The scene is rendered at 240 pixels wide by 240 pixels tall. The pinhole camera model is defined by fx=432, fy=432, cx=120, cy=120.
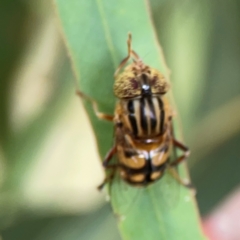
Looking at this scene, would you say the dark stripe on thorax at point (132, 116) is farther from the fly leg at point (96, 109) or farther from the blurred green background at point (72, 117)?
the blurred green background at point (72, 117)

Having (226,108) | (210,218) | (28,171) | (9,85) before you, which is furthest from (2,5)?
(210,218)

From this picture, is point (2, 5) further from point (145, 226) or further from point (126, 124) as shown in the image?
point (145, 226)

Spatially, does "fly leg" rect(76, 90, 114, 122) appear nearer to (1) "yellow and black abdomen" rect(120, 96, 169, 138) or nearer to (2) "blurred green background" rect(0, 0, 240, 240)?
(1) "yellow and black abdomen" rect(120, 96, 169, 138)

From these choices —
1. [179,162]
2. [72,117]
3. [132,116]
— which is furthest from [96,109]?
[72,117]

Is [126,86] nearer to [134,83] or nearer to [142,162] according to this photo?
[134,83]

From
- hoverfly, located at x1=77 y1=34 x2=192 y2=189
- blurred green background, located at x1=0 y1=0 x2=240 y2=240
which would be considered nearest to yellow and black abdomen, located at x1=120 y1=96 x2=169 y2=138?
hoverfly, located at x1=77 y1=34 x2=192 y2=189

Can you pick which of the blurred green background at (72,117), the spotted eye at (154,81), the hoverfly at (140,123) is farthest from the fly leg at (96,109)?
the blurred green background at (72,117)
